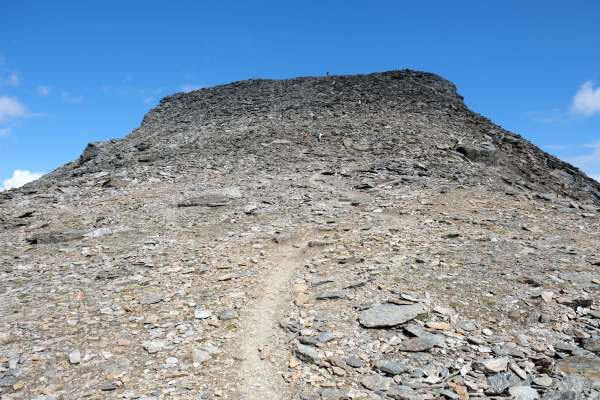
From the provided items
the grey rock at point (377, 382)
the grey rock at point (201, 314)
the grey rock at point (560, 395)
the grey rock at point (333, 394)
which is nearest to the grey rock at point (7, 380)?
the grey rock at point (201, 314)

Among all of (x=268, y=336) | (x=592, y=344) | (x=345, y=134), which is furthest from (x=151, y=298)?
(x=345, y=134)

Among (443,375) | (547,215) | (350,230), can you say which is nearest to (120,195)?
(350,230)

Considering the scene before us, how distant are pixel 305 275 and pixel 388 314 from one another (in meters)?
2.66

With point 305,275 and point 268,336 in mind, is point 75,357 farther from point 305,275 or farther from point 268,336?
point 305,275

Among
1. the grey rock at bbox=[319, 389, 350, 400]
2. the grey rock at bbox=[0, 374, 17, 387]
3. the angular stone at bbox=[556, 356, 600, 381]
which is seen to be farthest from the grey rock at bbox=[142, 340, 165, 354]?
the angular stone at bbox=[556, 356, 600, 381]

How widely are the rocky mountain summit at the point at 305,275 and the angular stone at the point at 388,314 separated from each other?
49mm

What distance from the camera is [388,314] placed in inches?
329

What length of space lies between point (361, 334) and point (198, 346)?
2865 mm

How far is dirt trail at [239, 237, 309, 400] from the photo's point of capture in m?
6.79

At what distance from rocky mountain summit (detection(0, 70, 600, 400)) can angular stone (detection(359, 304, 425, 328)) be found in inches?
A: 1.9

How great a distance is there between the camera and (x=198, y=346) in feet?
25.4

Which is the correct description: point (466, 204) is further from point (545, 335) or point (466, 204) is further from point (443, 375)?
point (443, 375)

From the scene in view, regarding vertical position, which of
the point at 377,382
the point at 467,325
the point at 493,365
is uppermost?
the point at 467,325

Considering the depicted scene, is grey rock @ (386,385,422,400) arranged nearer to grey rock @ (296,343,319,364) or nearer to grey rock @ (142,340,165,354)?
grey rock @ (296,343,319,364)
